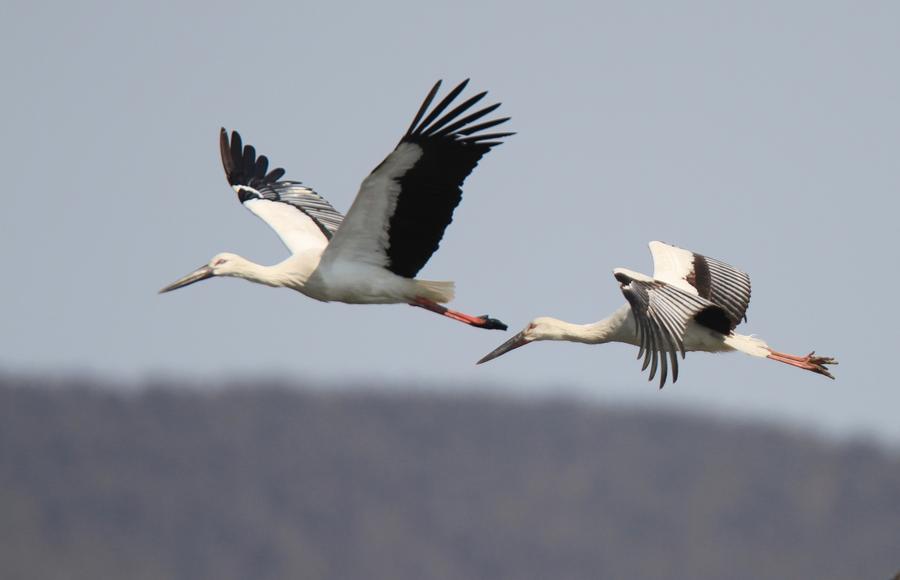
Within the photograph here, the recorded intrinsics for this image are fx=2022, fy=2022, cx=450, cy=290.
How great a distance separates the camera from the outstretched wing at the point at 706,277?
1512 cm

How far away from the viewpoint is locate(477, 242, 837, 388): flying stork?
45.0 feet

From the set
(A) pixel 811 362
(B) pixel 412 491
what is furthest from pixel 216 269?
(B) pixel 412 491

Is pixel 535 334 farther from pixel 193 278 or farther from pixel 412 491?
pixel 412 491

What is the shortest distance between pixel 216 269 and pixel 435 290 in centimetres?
175

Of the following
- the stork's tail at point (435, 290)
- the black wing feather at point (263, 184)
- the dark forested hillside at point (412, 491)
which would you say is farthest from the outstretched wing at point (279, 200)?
the dark forested hillside at point (412, 491)

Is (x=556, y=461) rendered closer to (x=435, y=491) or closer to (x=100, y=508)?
(x=435, y=491)

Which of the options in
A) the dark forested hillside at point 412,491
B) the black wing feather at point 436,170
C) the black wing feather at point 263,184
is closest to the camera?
the black wing feather at point 436,170

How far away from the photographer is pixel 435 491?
344ft

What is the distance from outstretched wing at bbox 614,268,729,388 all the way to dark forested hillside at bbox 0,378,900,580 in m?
68.5

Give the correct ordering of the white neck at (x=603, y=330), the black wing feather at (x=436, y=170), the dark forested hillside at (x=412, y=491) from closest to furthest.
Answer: the black wing feather at (x=436, y=170), the white neck at (x=603, y=330), the dark forested hillside at (x=412, y=491)

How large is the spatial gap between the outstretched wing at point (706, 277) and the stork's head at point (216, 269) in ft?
10.3

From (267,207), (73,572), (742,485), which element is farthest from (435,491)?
(267,207)

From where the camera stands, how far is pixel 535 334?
52.0 ft

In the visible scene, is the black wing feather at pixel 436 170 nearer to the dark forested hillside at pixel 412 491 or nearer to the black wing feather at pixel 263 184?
the black wing feather at pixel 263 184
